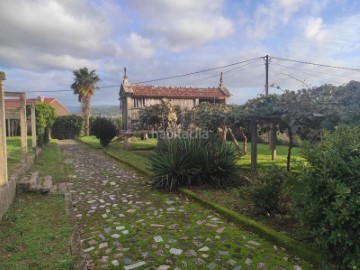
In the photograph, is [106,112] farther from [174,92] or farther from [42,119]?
[42,119]

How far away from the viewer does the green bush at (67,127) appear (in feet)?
103

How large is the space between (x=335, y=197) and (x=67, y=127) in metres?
31.4

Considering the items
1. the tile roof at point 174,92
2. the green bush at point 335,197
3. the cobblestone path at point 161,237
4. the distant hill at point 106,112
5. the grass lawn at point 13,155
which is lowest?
the cobblestone path at point 161,237

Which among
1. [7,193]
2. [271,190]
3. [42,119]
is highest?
[42,119]

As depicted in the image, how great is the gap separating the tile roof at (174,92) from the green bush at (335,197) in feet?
66.0

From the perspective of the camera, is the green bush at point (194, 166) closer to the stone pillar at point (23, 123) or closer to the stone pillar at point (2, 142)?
the stone pillar at point (2, 142)

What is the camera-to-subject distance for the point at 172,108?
17375 mm

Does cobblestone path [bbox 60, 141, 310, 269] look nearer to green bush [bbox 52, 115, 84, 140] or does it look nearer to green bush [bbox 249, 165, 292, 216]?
green bush [bbox 249, 165, 292, 216]

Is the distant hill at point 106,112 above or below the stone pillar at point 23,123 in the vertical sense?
above

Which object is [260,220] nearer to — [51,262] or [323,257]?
[323,257]

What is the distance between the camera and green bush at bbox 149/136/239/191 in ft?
23.9

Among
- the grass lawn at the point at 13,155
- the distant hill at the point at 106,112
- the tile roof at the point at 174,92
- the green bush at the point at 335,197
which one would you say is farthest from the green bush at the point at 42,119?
the green bush at the point at 335,197

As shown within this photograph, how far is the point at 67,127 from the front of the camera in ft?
104

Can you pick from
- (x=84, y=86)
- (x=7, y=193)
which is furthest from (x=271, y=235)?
(x=84, y=86)
